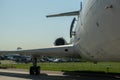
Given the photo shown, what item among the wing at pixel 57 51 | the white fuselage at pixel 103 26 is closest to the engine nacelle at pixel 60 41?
the wing at pixel 57 51

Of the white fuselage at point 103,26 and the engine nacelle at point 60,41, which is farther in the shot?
the engine nacelle at point 60,41

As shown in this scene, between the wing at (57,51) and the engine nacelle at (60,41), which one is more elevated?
the engine nacelle at (60,41)

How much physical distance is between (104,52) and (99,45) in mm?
398

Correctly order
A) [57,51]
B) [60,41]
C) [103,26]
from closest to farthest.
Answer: [103,26]
[57,51]
[60,41]

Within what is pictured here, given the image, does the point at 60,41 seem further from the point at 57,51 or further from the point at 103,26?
the point at 103,26

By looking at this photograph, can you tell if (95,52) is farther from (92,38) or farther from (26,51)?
(26,51)

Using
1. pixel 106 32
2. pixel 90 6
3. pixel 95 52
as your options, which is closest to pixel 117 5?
pixel 106 32

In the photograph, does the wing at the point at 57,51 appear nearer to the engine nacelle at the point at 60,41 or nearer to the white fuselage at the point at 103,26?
the engine nacelle at the point at 60,41

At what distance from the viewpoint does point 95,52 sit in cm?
1189

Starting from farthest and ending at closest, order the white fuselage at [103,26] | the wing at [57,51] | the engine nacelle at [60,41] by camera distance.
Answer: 1. the engine nacelle at [60,41]
2. the wing at [57,51]
3. the white fuselage at [103,26]

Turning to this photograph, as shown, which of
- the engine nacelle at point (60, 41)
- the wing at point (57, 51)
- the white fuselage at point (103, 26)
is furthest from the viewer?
the engine nacelle at point (60, 41)

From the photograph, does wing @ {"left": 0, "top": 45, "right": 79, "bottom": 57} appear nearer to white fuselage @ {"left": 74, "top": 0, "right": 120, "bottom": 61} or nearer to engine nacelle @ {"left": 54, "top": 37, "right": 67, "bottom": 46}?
engine nacelle @ {"left": 54, "top": 37, "right": 67, "bottom": 46}

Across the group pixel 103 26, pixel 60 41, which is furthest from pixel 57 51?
pixel 103 26

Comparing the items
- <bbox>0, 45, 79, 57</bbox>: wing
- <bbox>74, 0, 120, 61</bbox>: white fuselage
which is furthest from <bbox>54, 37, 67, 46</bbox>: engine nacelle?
<bbox>74, 0, 120, 61</bbox>: white fuselage
